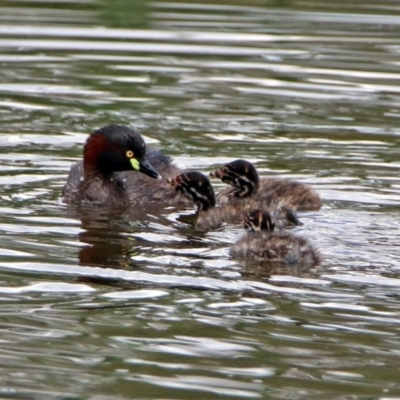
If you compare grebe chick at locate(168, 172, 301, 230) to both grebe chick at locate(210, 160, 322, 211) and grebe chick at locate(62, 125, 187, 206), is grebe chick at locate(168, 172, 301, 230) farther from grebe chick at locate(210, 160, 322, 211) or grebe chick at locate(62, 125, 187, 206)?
grebe chick at locate(62, 125, 187, 206)

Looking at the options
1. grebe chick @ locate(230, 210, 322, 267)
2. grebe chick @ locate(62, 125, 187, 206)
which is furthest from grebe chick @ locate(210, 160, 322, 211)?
grebe chick @ locate(230, 210, 322, 267)

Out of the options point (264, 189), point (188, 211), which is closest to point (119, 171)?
point (188, 211)

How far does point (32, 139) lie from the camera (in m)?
11.3

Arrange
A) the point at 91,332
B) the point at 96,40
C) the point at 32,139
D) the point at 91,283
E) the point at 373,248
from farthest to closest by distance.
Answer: the point at 96,40 < the point at 32,139 < the point at 373,248 < the point at 91,283 < the point at 91,332

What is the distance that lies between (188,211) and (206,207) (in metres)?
0.45

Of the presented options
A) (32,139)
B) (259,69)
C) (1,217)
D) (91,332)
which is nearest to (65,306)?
(91,332)

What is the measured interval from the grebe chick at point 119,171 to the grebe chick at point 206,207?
51cm

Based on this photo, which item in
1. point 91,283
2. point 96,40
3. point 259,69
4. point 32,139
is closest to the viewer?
point 91,283

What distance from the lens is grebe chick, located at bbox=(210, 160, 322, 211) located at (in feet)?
30.1

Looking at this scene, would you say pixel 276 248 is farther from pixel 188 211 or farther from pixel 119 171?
pixel 119 171

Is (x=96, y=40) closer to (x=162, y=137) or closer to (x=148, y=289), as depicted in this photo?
(x=162, y=137)

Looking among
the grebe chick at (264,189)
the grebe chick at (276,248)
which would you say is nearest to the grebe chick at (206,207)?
the grebe chick at (264,189)

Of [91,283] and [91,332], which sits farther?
[91,283]

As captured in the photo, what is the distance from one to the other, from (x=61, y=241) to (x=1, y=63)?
655 cm
